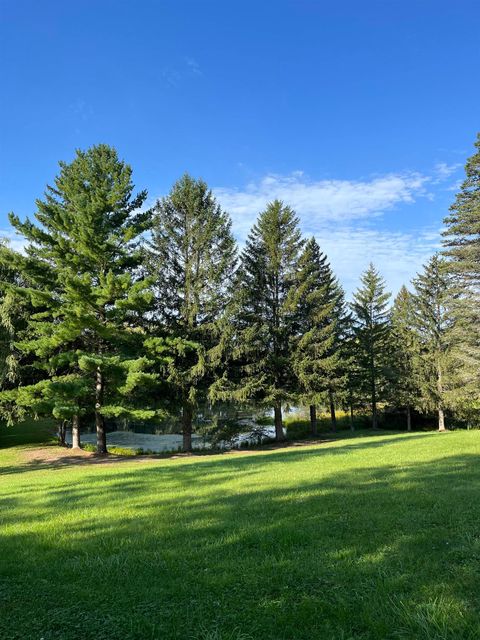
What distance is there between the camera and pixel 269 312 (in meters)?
29.7

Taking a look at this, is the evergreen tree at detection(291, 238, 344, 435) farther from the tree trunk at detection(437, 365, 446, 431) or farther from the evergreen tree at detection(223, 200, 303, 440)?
the tree trunk at detection(437, 365, 446, 431)

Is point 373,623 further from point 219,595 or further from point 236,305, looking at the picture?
point 236,305

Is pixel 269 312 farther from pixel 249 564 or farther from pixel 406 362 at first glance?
→ pixel 249 564

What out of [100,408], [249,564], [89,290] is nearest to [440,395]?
[100,408]

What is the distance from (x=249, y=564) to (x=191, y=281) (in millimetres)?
22363

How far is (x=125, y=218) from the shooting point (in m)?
23.8

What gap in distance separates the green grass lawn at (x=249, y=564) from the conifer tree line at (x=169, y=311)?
13.7 metres

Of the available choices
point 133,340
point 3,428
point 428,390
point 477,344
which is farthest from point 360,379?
point 3,428

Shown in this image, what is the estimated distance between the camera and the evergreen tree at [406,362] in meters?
36.4

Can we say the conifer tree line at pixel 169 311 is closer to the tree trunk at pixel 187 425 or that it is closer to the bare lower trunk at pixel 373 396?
the tree trunk at pixel 187 425

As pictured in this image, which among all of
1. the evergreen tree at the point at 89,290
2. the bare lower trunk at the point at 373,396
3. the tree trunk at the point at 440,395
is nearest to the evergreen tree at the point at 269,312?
the evergreen tree at the point at 89,290

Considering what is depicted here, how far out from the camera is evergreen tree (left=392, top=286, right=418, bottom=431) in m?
36.4

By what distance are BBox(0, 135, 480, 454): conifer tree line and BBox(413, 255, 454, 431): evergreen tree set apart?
1.19 ft

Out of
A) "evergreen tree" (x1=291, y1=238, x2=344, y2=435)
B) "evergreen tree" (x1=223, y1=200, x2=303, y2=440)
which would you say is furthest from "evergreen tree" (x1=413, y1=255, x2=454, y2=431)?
"evergreen tree" (x1=223, y1=200, x2=303, y2=440)
